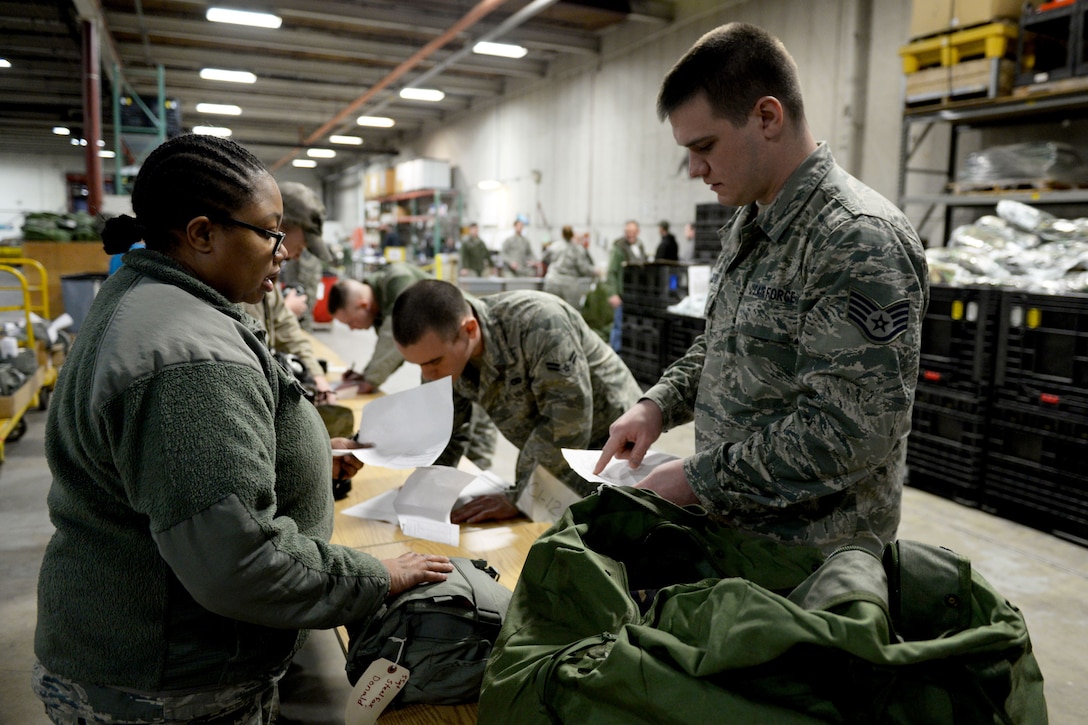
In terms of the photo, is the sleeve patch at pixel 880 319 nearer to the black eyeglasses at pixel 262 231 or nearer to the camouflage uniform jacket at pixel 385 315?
the black eyeglasses at pixel 262 231

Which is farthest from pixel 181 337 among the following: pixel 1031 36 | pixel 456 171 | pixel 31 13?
pixel 456 171

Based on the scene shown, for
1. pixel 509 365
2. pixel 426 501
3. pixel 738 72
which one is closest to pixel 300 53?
pixel 509 365

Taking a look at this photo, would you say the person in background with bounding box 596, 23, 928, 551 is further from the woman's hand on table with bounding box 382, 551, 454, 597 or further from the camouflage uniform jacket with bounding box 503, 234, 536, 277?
the camouflage uniform jacket with bounding box 503, 234, 536, 277

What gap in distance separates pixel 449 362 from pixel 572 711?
4.53 feet

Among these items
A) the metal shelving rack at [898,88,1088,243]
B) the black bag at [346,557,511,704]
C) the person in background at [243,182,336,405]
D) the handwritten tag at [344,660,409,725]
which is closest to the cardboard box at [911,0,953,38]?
the metal shelving rack at [898,88,1088,243]

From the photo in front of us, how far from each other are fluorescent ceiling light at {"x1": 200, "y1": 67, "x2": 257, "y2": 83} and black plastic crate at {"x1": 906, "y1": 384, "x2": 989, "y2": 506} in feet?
39.4

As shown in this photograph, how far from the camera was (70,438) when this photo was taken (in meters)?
1.01

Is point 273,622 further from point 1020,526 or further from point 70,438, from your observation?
point 1020,526

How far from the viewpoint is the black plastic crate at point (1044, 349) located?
3699mm

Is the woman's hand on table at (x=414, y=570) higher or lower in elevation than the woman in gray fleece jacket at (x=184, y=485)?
lower

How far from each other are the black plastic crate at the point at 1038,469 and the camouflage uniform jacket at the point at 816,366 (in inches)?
122

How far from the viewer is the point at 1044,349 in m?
3.89

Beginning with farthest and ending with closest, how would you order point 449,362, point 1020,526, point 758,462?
point 1020,526 → point 449,362 → point 758,462

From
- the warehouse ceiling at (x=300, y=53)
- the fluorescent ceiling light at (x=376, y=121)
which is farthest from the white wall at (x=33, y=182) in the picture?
the fluorescent ceiling light at (x=376, y=121)
